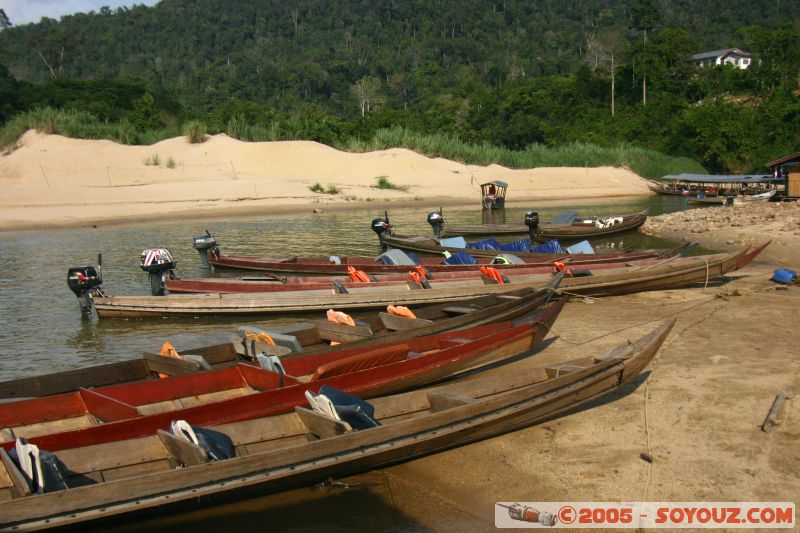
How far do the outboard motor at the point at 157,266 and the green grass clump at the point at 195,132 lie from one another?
33.2m

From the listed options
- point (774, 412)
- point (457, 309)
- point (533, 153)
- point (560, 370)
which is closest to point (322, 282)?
point (457, 309)

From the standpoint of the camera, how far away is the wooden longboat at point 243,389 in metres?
6.79

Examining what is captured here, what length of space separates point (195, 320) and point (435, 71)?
3373 inches

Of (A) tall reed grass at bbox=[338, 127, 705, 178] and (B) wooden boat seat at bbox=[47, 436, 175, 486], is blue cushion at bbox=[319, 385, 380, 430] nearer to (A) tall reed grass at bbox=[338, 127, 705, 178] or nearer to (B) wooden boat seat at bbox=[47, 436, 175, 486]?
(B) wooden boat seat at bbox=[47, 436, 175, 486]

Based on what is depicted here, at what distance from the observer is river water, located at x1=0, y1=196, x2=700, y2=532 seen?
625 centimetres

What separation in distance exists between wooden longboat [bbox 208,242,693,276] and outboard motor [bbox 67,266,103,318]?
4.30 m

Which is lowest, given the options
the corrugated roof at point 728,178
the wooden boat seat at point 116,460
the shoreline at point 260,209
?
the wooden boat seat at point 116,460

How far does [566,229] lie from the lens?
80.1ft

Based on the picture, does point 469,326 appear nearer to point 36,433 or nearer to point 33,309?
point 36,433

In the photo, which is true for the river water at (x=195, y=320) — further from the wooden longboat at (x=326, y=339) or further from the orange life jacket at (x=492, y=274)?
the orange life jacket at (x=492, y=274)

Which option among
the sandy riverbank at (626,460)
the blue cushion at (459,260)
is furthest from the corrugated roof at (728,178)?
the sandy riverbank at (626,460)

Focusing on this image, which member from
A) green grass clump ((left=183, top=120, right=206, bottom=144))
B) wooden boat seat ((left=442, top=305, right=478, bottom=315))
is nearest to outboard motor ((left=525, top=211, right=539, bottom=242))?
wooden boat seat ((left=442, top=305, right=478, bottom=315))

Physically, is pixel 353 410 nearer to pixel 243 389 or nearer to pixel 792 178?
pixel 243 389

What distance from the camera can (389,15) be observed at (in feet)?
401
